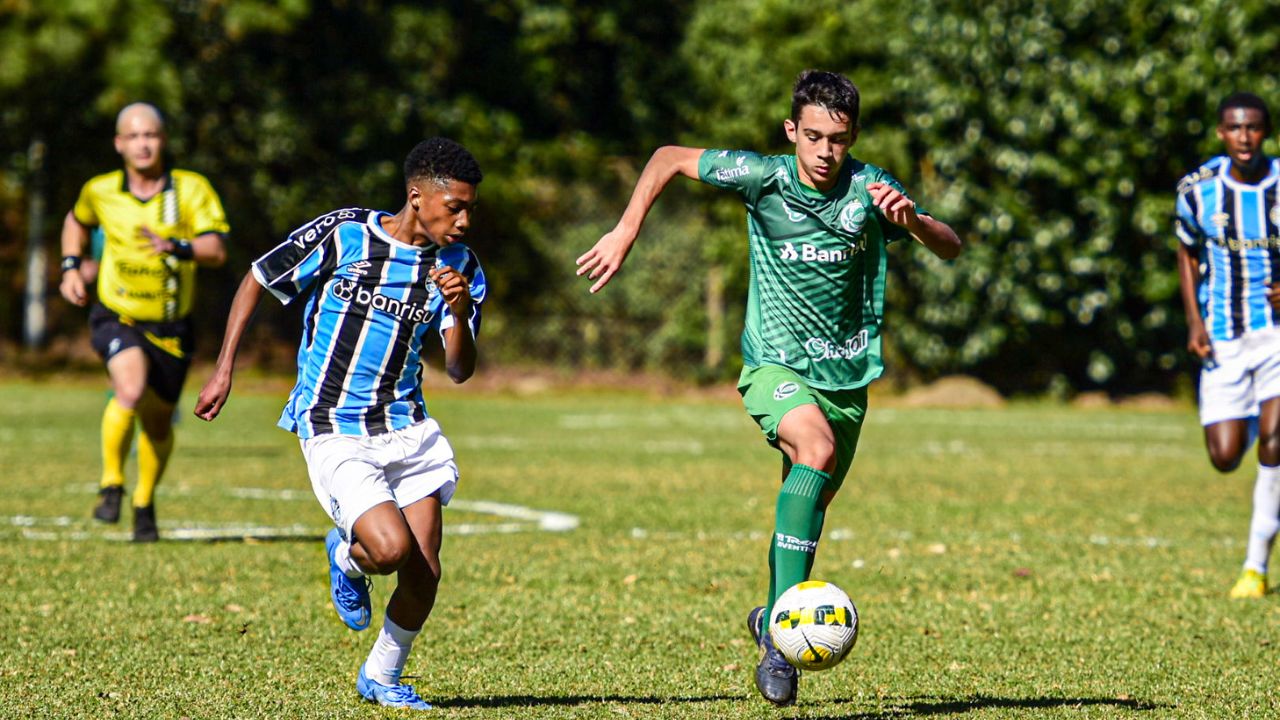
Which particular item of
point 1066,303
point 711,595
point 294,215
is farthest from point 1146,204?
point 711,595

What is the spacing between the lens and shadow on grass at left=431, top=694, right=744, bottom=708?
541 centimetres

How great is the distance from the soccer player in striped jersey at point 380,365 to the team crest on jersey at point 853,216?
1284 mm

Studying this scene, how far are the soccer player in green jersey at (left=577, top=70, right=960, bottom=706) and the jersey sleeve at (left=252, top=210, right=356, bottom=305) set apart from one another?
3.40 feet

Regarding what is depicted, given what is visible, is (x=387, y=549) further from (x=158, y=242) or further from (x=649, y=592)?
(x=158, y=242)

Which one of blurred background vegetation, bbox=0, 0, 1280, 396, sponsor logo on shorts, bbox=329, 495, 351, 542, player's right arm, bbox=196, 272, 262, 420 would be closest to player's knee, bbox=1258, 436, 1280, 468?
sponsor logo on shorts, bbox=329, 495, 351, 542

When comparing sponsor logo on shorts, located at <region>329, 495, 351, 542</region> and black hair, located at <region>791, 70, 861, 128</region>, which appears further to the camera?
black hair, located at <region>791, 70, 861, 128</region>

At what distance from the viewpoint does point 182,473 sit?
12.9 m

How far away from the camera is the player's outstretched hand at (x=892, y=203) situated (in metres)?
5.28

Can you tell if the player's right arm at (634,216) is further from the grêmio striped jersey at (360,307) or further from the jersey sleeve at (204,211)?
the jersey sleeve at (204,211)

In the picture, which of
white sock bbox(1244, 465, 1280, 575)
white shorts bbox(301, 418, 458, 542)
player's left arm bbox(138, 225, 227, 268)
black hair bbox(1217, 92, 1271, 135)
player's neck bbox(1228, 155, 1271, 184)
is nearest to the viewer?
white shorts bbox(301, 418, 458, 542)

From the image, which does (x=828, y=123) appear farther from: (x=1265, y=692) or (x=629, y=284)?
(x=629, y=284)

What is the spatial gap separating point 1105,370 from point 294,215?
11440 mm

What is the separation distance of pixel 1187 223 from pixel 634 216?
4.26 metres

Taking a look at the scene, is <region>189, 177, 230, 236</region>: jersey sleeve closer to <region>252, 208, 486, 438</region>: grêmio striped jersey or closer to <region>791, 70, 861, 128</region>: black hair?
<region>252, 208, 486, 438</region>: grêmio striped jersey
